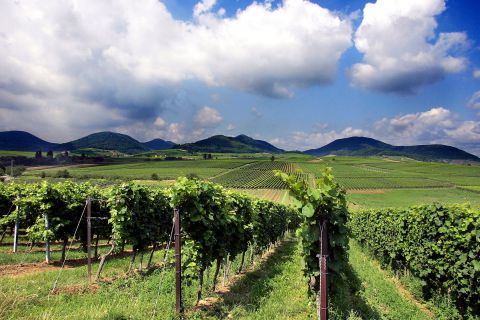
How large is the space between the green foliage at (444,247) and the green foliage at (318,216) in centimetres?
393

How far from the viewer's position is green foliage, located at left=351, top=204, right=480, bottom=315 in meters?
8.96

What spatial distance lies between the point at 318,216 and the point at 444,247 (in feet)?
19.1

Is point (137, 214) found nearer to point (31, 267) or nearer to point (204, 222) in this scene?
point (204, 222)

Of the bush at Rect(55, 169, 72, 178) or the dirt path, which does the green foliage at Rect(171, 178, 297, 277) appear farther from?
the bush at Rect(55, 169, 72, 178)

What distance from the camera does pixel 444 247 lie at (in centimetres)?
1007

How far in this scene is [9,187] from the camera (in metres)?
20.9

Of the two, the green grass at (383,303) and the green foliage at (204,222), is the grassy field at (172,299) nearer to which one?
the green grass at (383,303)

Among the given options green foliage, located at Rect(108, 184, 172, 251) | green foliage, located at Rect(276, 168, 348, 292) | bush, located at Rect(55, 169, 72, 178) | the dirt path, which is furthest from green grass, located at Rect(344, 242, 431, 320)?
bush, located at Rect(55, 169, 72, 178)

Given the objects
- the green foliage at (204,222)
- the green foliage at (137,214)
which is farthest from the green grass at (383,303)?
the green foliage at (137,214)

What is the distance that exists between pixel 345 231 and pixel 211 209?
166 inches

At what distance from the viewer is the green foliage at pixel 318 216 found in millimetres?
6668

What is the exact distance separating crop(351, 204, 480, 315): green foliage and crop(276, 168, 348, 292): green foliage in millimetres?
3932

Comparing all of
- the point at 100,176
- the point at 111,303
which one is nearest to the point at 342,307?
the point at 111,303

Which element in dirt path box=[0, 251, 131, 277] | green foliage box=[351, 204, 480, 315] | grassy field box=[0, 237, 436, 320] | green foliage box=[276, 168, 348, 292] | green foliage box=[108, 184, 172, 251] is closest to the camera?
green foliage box=[276, 168, 348, 292]
